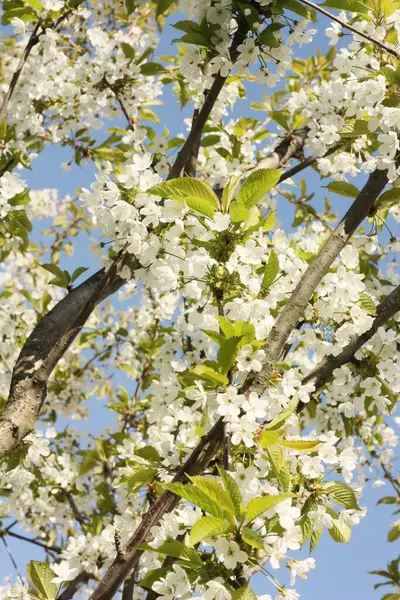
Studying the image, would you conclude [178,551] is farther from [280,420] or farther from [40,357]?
[40,357]

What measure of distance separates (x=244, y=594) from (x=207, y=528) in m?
0.18

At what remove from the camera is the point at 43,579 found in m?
1.54

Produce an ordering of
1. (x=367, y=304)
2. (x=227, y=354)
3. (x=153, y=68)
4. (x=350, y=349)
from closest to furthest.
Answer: (x=227, y=354), (x=367, y=304), (x=350, y=349), (x=153, y=68)

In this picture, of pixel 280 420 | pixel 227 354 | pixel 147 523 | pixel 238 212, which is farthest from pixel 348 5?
pixel 147 523

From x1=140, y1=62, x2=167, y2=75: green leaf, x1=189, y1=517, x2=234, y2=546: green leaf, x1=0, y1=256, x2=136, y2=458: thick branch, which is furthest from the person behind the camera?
x1=140, y1=62, x2=167, y2=75: green leaf

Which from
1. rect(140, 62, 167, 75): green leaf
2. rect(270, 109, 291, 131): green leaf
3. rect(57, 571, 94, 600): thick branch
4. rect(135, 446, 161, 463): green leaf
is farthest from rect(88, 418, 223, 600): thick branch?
rect(270, 109, 291, 131): green leaf

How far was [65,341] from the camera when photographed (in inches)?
76.9

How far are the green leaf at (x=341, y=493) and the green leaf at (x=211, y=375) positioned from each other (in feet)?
1.59

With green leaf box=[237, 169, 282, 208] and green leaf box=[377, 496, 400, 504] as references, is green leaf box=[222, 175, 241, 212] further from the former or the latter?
green leaf box=[377, 496, 400, 504]

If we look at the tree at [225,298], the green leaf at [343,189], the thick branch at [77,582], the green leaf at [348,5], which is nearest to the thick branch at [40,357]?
the tree at [225,298]

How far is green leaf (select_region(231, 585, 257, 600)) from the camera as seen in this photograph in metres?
1.25

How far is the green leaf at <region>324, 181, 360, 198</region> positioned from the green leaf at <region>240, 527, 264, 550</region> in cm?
134

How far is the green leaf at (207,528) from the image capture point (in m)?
1.20

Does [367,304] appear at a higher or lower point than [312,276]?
higher
